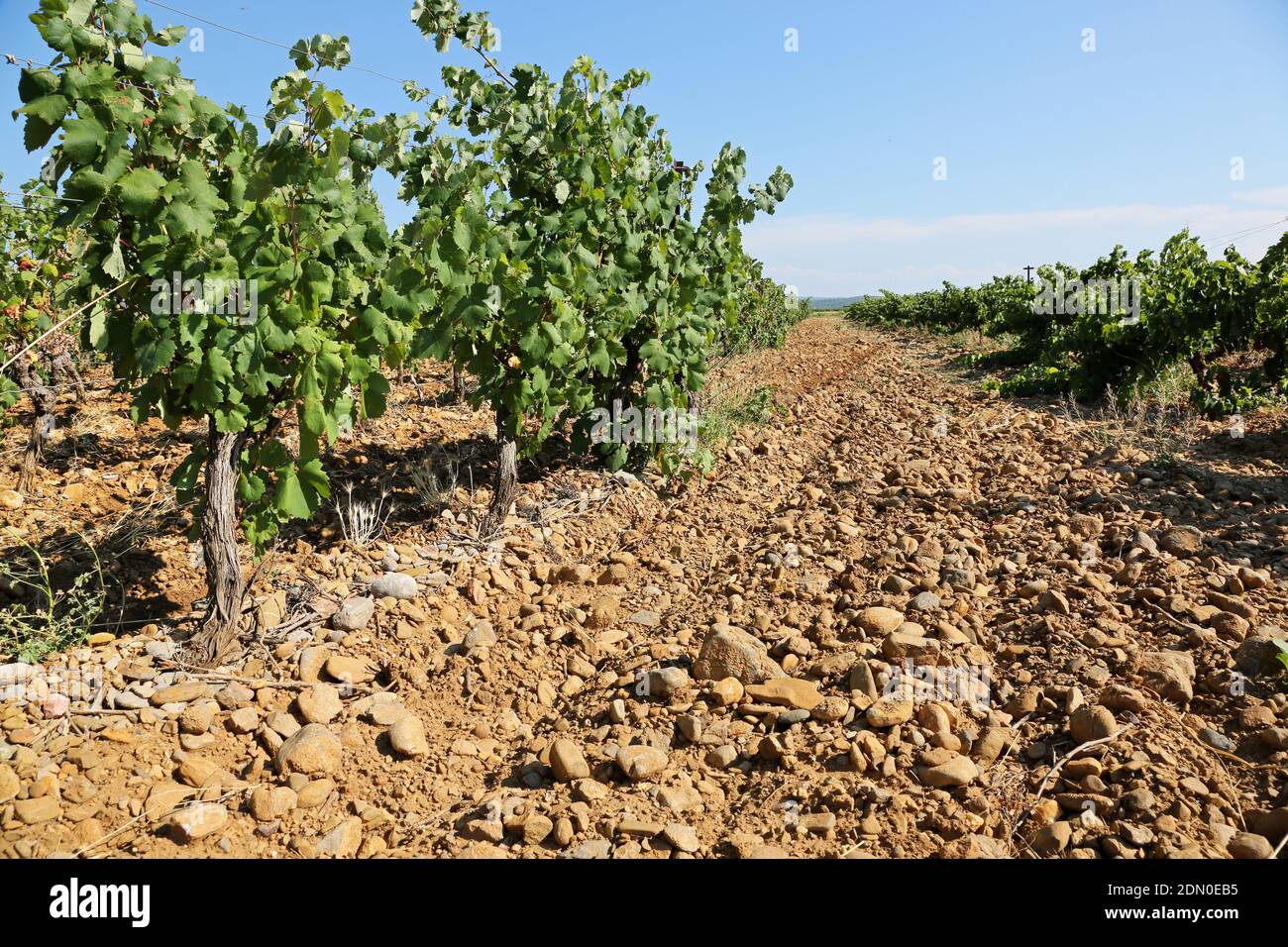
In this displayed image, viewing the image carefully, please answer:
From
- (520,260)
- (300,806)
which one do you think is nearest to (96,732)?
(300,806)

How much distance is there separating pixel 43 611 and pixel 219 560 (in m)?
0.91

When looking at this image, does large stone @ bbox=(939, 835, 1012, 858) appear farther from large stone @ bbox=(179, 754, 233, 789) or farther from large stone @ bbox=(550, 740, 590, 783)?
large stone @ bbox=(179, 754, 233, 789)

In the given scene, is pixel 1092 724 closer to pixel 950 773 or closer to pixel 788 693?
pixel 950 773

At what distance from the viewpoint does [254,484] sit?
3137mm

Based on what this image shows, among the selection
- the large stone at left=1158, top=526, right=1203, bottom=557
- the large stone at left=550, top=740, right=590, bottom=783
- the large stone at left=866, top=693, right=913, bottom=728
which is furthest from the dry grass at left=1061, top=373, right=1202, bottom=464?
the large stone at left=550, top=740, right=590, bottom=783

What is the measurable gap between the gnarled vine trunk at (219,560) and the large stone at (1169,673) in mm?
3475

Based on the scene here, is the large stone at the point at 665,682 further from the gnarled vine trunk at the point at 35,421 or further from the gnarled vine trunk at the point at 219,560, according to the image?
the gnarled vine trunk at the point at 35,421

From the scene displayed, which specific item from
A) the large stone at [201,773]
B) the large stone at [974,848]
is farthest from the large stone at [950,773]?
the large stone at [201,773]

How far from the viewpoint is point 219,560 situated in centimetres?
305

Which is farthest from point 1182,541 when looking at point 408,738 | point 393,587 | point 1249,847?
point 393,587

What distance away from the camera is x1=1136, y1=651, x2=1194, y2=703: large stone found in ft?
8.53

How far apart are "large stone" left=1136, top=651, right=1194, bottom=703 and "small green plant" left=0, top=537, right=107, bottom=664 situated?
3.89m

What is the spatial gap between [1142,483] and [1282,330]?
3.40m
